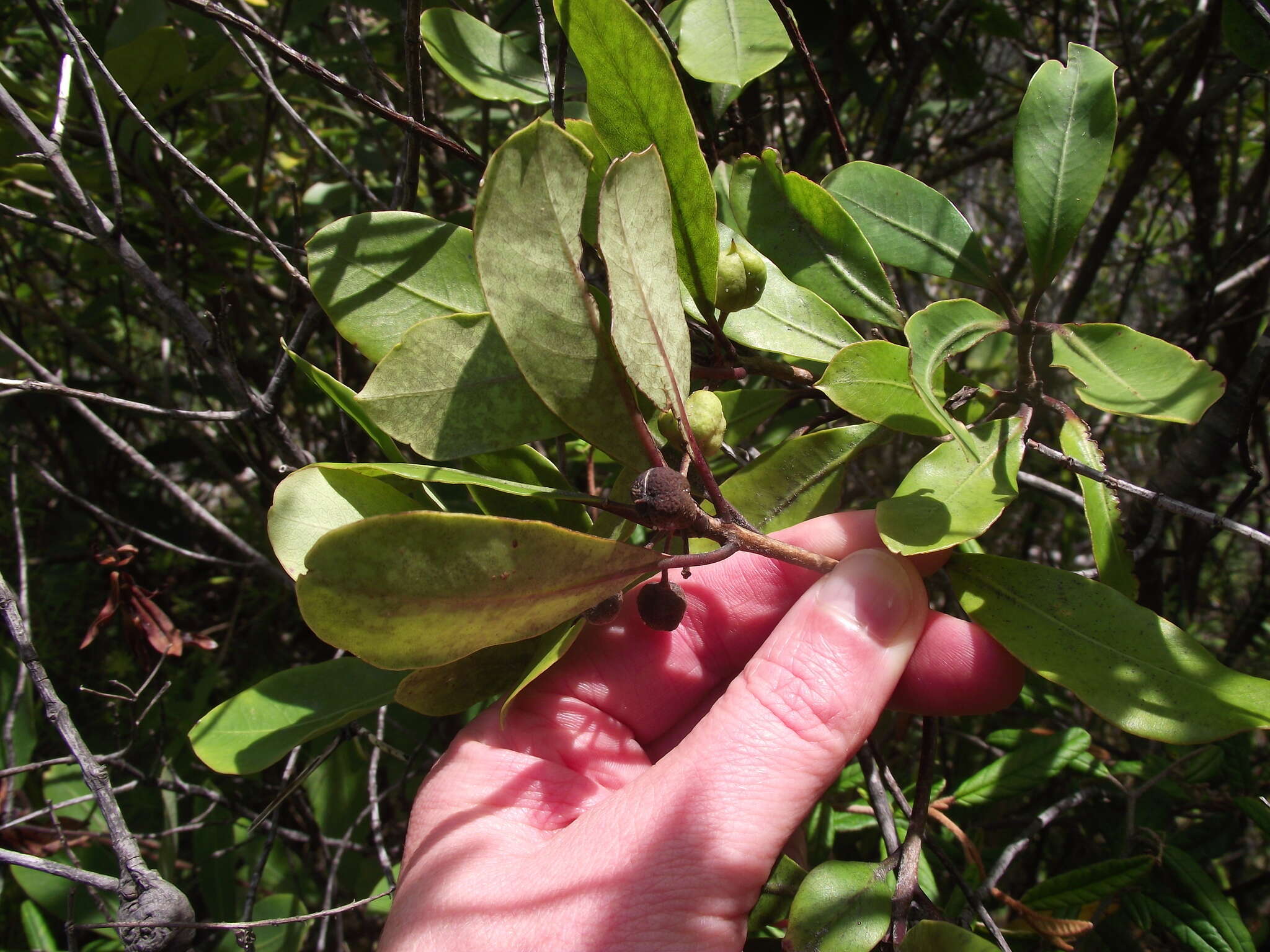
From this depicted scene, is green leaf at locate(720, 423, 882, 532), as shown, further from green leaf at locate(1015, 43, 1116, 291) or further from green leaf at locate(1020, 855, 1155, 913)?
green leaf at locate(1020, 855, 1155, 913)

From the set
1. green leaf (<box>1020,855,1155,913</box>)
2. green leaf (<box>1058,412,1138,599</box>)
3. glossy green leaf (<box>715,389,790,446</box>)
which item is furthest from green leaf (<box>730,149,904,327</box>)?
green leaf (<box>1020,855,1155,913</box>)

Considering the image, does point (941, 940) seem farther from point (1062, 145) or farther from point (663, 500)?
point (1062, 145)

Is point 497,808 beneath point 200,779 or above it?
above

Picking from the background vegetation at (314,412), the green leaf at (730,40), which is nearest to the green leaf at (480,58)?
the background vegetation at (314,412)

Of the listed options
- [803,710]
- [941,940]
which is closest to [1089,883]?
[941,940]

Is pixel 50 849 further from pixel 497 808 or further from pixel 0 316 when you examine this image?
pixel 0 316

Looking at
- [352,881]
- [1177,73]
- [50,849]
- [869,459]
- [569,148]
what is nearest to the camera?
[569,148]

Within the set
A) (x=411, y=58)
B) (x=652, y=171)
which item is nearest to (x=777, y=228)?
(x=652, y=171)
